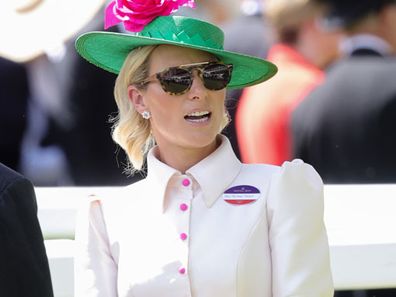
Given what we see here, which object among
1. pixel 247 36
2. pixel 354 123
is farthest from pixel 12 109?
pixel 354 123

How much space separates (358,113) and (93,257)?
2.82 metres

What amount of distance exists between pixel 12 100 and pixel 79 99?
322 mm

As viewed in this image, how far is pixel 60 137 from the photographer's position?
21.7 feet

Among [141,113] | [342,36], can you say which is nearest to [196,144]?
[141,113]

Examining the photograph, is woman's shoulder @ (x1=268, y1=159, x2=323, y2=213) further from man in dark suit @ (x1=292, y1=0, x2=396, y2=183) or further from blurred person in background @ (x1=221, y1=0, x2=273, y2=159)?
blurred person in background @ (x1=221, y1=0, x2=273, y2=159)

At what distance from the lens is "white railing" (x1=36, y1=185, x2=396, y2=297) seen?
11.5 ft

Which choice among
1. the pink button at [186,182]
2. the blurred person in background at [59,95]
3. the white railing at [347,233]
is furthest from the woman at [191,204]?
the blurred person in background at [59,95]

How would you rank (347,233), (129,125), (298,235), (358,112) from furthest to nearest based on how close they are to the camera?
(358,112)
(347,233)
(129,125)
(298,235)

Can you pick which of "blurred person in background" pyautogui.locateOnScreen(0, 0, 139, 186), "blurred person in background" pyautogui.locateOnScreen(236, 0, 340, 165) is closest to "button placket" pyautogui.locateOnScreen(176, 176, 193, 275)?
"blurred person in background" pyautogui.locateOnScreen(236, 0, 340, 165)

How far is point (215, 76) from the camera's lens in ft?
9.67

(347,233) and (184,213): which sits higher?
(184,213)

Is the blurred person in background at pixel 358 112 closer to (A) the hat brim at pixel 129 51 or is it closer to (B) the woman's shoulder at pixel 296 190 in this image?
(A) the hat brim at pixel 129 51

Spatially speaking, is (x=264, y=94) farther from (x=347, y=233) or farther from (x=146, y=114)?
(x=146, y=114)

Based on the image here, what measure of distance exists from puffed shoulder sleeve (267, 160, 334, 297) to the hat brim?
30 cm
